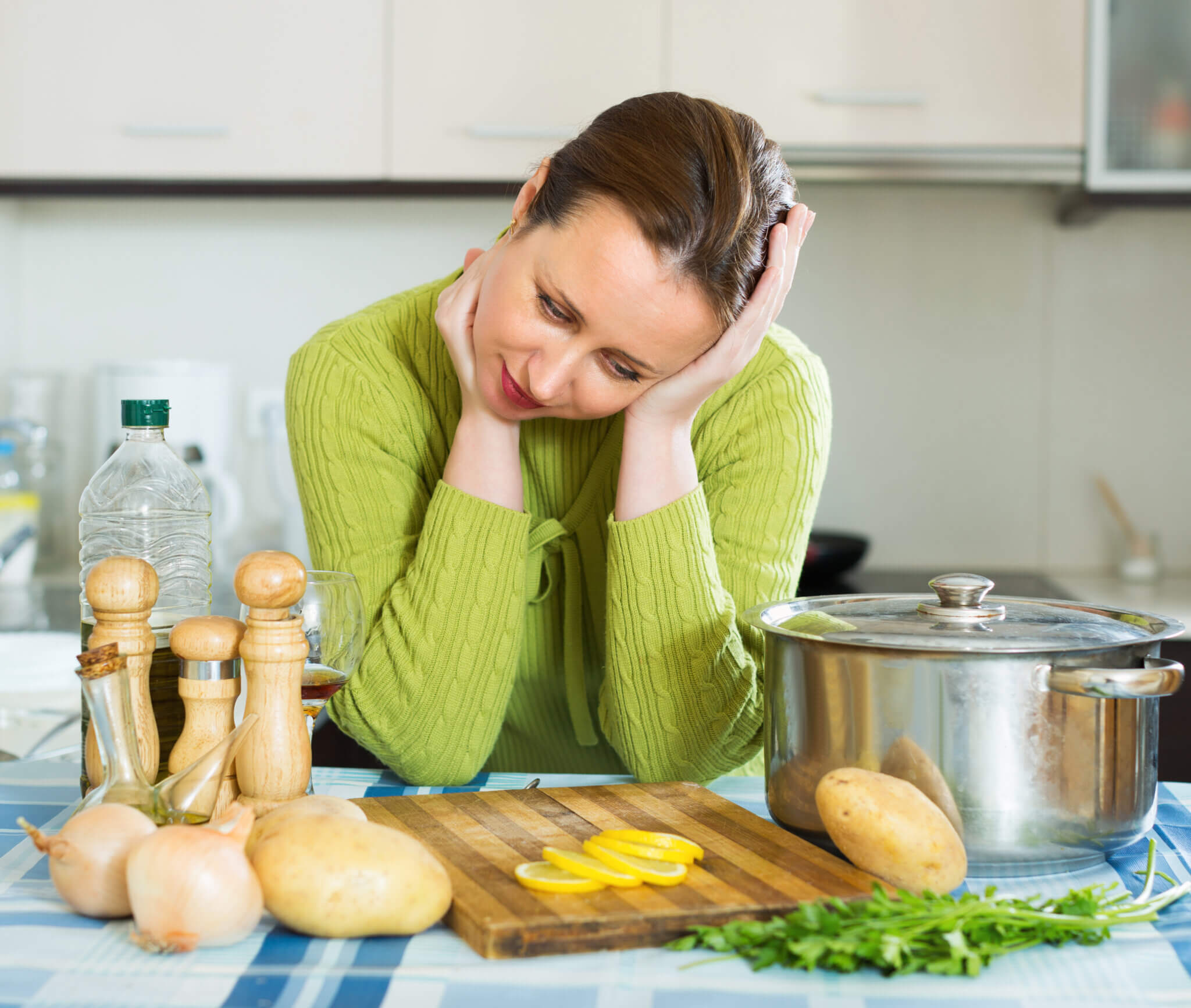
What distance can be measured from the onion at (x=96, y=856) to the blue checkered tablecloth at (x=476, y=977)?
13mm

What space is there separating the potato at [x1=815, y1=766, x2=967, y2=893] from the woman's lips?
1.57ft

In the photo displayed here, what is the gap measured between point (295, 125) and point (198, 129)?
0.17 m

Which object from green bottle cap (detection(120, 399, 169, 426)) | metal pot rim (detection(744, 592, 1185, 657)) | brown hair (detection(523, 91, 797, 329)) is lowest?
metal pot rim (detection(744, 592, 1185, 657))

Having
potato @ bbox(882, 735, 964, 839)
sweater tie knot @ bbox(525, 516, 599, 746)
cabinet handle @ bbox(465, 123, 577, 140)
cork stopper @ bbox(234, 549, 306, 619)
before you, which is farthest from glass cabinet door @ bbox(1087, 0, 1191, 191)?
cork stopper @ bbox(234, 549, 306, 619)

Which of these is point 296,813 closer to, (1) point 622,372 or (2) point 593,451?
(1) point 622,372

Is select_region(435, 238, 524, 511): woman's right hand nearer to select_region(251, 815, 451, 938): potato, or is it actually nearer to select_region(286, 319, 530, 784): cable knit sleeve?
select_region(286, 319, 530, 784): cable knit sleeve

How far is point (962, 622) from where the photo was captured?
2.53 ft

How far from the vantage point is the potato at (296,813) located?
68 centimetres

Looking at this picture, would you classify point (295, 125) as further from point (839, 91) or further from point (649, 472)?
point (649, 472)

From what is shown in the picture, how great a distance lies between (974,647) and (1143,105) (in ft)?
5.92

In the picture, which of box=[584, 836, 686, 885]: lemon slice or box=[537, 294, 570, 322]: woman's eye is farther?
box=[537, 294, 570, 322]: woman's eye

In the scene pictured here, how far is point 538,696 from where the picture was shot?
1.35 m

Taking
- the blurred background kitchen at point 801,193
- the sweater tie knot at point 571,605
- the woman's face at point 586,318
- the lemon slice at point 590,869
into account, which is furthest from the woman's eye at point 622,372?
the blurred background kitchen at point 801,193

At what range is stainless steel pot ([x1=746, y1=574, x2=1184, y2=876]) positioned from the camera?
2.30ft
